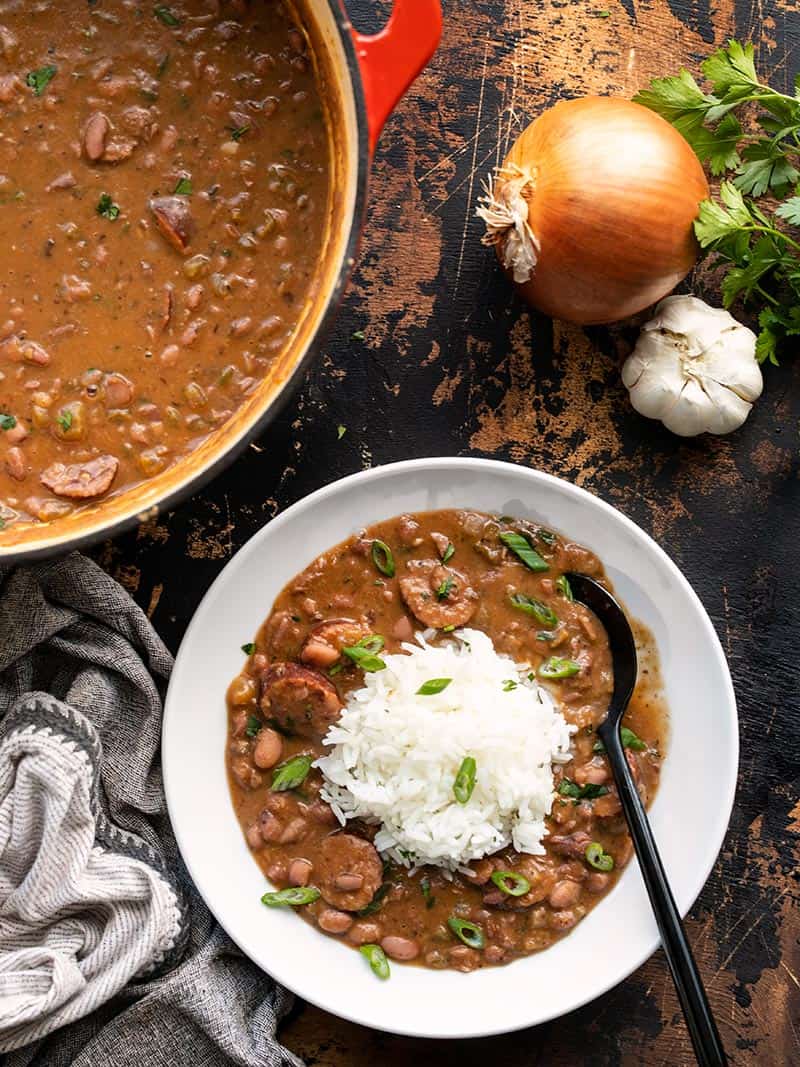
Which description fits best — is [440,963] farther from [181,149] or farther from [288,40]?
[288,40]

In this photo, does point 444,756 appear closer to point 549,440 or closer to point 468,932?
point 468,932

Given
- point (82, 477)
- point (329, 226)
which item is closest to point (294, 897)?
point (82, 477)

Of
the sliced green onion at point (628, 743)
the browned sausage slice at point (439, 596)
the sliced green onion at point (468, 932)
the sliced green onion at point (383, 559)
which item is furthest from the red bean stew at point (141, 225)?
the sliced green onion at point (468, 932)

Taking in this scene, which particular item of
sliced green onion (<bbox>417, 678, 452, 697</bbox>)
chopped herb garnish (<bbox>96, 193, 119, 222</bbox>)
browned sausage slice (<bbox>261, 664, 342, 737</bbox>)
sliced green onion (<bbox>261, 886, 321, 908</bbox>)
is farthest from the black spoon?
chopped herb garnish (<bbox>96, 193, 119, 222</bbox>)

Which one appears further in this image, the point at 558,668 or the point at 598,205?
the point at 558,668

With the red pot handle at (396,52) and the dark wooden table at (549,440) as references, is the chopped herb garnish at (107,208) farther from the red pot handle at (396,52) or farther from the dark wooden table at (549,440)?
the dark wooden table at (549,440)

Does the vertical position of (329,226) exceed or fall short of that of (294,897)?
it exceeds it

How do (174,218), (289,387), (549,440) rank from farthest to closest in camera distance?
(549,440)
(174,218)
(289,387)
